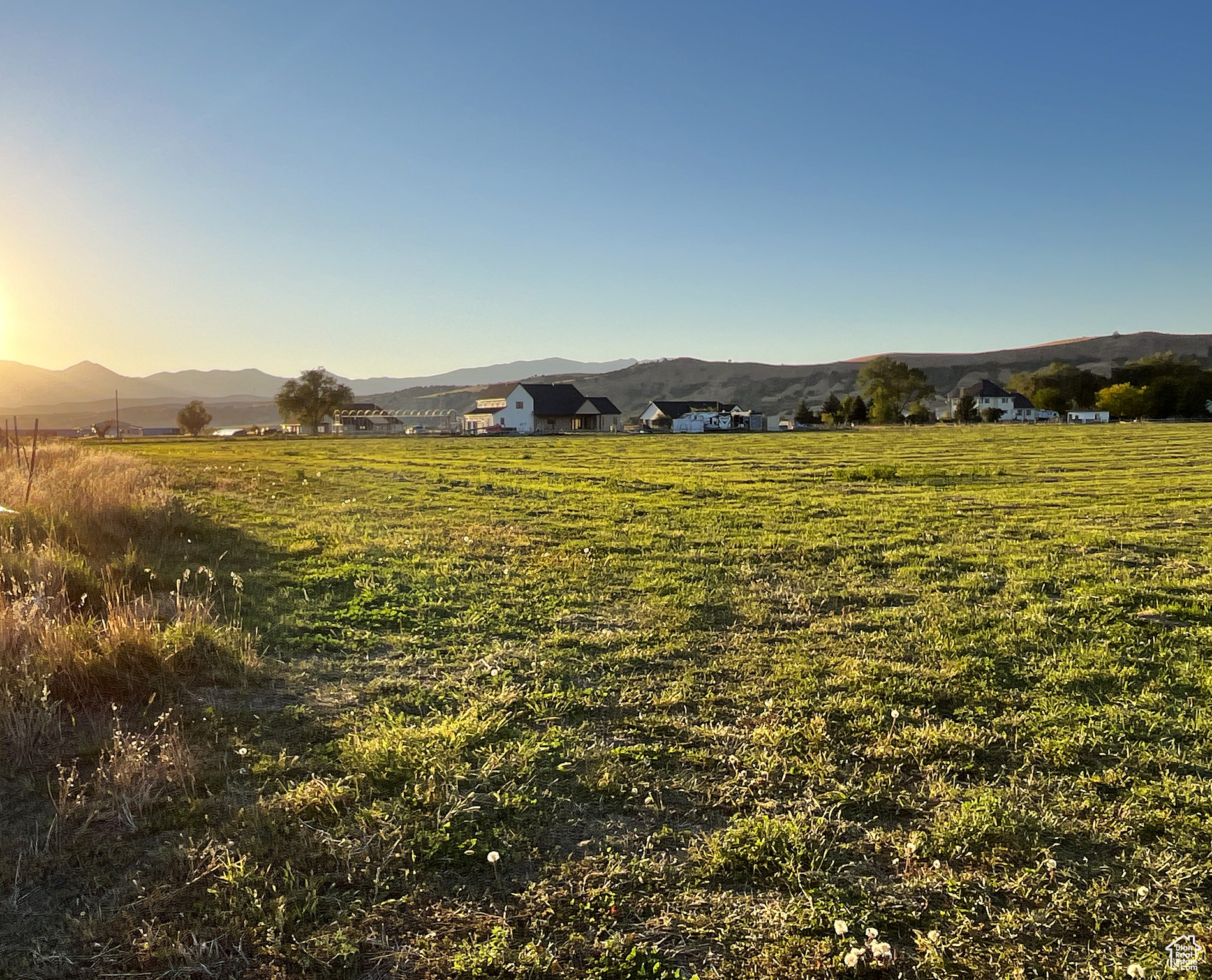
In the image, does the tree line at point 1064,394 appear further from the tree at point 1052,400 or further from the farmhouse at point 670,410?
the farmhouse at point 670,410

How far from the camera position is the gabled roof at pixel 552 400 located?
101562 mm

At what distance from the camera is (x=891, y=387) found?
10569 cm

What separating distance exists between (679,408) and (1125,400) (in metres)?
59.7

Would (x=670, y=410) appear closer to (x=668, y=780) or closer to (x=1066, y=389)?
(x=1066, y=389)

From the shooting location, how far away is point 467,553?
11.9 m

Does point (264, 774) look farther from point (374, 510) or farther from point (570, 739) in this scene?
point (374, 510)

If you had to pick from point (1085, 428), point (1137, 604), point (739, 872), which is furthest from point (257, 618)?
point (1085, 428)

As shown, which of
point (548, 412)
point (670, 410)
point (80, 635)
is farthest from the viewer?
point (670, 410)

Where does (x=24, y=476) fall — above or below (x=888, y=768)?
above

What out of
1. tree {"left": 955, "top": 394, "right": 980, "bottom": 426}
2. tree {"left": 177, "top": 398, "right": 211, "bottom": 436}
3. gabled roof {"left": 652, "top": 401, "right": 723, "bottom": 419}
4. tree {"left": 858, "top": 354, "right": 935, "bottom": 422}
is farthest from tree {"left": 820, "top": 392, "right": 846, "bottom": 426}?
tree {"left": 177, "top": 398, "right": 211, "bottom": 436}

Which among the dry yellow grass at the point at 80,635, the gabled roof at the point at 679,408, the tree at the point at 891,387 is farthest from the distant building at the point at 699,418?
the dry yellow grass at the point at 80,635

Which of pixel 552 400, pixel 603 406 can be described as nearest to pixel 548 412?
pixel 552 400

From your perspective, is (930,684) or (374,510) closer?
(930,684)

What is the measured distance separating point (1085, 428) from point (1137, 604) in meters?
72.3
